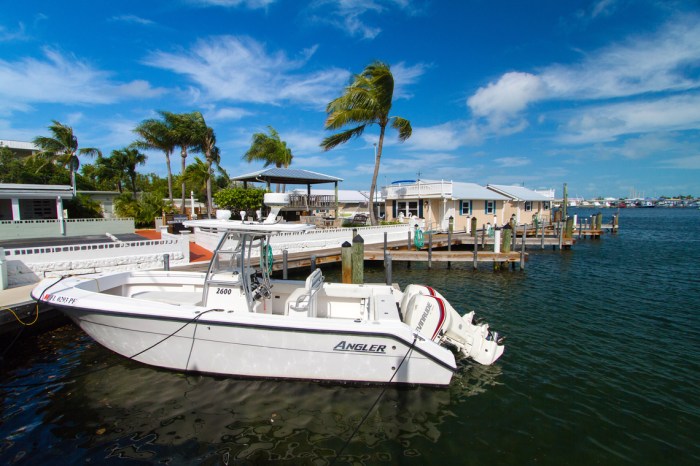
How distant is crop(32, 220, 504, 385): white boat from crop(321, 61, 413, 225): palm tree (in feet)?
50.3

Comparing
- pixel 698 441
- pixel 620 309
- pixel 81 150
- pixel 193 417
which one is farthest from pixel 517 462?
pixel 81 150

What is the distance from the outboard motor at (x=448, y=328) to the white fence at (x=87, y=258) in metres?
9.51

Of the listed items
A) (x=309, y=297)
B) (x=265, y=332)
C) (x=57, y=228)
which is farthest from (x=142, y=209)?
(x=265, y=332)

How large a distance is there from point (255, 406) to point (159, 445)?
52.6 inches

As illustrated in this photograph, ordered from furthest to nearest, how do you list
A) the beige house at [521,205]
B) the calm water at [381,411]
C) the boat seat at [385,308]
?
1. the beige house at [521,205]
2. the boat seat at [385,308]
3. the calm water at [381,411]

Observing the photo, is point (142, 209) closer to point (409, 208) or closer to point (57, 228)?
point (57, 228)

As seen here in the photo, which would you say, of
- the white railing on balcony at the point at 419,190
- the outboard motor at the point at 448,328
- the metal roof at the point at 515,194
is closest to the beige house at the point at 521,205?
the metal roof at the point at 515,194

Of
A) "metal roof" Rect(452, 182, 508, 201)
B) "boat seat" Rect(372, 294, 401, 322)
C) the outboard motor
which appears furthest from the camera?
"metal roof" Rect(452, 182, 508, 201)

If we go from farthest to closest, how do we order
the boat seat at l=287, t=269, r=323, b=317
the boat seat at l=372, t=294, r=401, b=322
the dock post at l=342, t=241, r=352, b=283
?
the dock post at l=342, t=241, r=352, b=283
the boat seat at l=287, t=269, r=323, b=317
the boat seat at l=372, t=294, r=401, b=322

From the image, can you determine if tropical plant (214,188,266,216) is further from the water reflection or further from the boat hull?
the boat hull

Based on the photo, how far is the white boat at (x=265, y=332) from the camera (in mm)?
5527

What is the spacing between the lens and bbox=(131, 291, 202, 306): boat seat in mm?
7129

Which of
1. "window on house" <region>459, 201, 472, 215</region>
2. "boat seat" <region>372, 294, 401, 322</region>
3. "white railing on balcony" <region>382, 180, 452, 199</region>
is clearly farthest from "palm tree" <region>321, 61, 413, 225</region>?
"boat seat" <region>372, 294, 401, 322</region>

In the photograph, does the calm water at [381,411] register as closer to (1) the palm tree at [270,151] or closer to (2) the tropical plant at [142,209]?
(2) the tropical plant at [142,209]
